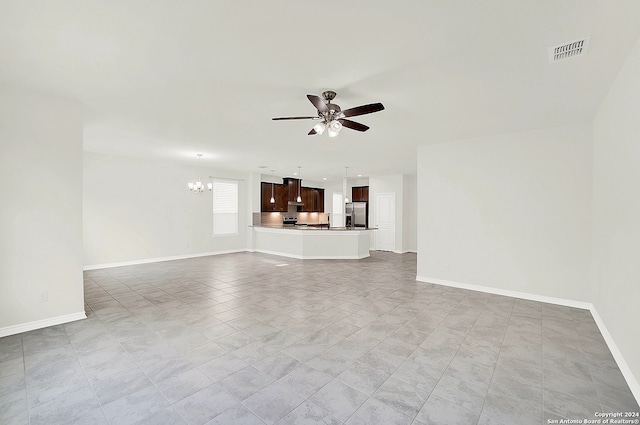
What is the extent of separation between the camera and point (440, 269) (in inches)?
208

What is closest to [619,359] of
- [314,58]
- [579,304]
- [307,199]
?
[579,304]

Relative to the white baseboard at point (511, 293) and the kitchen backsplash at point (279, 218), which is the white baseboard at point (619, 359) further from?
the kitchen backsplash at point (279, 218)

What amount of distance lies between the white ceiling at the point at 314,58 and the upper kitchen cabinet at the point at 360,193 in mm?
6779

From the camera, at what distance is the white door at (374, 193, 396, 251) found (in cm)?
983

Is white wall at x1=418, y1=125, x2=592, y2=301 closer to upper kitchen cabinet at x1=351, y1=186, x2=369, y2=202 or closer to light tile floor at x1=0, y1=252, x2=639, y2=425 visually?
light tile floor at x1=0, y1=252, x2=639, y2=425

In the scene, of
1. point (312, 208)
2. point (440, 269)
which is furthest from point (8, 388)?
point (312, 208)

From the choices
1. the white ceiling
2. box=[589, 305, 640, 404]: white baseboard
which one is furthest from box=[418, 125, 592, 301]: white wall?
box=[589, 305, 640, 404]: white baseboard

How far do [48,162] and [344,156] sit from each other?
5.12m

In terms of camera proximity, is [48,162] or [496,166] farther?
[496,166]

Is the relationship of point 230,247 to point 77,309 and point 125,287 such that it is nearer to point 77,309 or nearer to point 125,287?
point 125,287

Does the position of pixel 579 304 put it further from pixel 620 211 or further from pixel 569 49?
pixel 569 49

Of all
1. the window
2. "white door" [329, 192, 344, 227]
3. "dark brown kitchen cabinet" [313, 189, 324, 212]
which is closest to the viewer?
the window

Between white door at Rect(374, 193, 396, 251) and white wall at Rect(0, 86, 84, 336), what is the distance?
27.6ft

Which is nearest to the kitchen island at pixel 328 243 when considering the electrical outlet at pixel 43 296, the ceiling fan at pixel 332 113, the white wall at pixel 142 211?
the white wall at pixel 142 211
